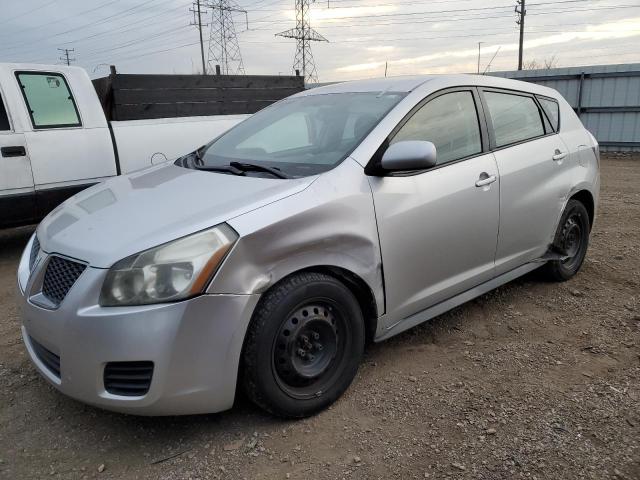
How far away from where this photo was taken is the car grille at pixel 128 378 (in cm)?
224

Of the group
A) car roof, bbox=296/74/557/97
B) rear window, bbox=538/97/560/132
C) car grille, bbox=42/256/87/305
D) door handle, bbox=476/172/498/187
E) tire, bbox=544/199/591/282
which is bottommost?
tire, bbox=544/199/591/282

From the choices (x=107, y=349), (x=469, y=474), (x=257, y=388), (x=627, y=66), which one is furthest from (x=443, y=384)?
(x=627, y=66)

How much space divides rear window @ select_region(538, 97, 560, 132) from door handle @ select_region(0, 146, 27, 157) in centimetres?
465

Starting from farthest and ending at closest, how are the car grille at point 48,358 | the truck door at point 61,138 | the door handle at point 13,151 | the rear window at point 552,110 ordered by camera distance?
the truck door at point 61,138 < the door handle at point 13,151 < the rear window at point 552,110 < the car grille at point 48,358

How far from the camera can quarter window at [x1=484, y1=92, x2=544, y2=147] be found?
363 cm

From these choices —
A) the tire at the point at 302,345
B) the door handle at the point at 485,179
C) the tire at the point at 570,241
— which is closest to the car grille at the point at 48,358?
the tire at the point at 302,345

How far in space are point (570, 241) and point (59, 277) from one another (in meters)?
3.77

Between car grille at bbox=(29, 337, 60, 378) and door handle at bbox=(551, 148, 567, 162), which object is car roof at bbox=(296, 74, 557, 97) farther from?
car grille at bbox=(29, 337, 60, 378)

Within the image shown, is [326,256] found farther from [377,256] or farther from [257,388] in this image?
[257,388]

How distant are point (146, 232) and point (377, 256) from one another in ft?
3.75

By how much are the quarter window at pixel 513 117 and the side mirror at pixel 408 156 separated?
3.28 ft

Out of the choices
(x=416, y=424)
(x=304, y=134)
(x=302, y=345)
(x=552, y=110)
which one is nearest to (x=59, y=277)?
(x=302, y=345)

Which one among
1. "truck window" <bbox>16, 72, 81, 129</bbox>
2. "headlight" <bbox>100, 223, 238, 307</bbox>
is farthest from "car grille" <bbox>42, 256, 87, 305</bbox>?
"truck window" <bbox>16, 72, 81, 129</bbox>

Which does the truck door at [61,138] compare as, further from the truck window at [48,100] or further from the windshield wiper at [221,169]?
the windshield wiper at [221,169]
